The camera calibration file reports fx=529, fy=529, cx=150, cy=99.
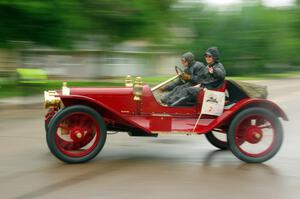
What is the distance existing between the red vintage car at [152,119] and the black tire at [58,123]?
1cm

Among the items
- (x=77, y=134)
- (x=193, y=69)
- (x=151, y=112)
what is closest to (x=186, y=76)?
(x=193, y=69)

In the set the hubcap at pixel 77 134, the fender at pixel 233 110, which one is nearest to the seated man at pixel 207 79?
the fender at pixel 233 110

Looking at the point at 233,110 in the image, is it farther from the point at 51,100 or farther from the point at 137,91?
the point at 51,100

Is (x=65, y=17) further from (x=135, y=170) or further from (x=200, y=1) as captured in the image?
(x=200, y=1)

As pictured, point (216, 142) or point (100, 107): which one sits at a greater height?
point (100, 107)

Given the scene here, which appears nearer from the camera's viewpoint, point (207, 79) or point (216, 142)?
point (207, 79)

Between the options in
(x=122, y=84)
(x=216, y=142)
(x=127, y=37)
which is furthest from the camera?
(x=122, y=84)

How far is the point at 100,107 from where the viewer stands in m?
7.09

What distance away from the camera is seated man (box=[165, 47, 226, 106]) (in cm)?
736

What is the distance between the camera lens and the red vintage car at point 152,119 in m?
7.04

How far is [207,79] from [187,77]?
29 cm

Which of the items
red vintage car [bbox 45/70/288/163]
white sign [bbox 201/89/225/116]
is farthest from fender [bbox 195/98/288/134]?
white sign [bbox 201/89/225/116]

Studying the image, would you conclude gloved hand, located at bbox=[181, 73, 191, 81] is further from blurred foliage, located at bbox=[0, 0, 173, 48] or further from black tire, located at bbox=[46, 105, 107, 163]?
blurred foliage, located at bbox=[0, 0, 173, 48]

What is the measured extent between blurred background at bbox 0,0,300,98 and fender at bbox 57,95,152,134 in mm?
7638
